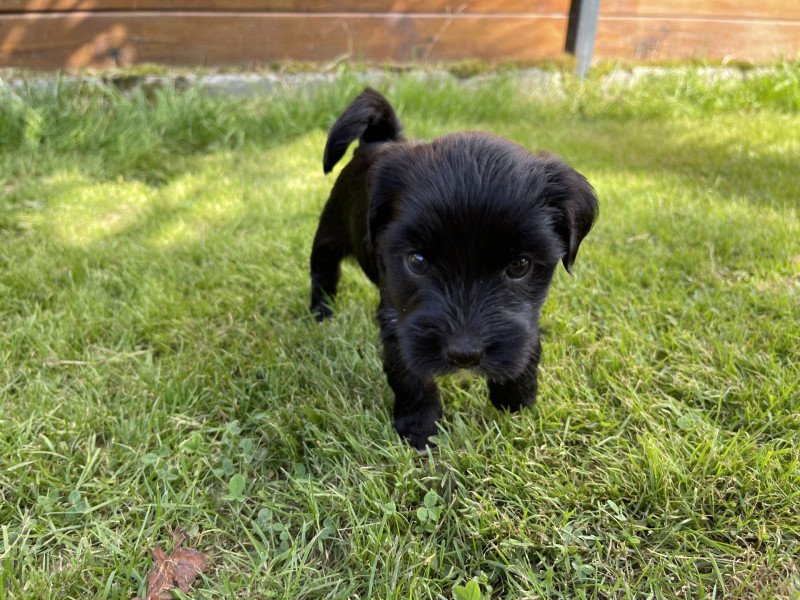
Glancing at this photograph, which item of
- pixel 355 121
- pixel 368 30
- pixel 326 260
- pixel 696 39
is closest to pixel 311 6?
pixel 368 30

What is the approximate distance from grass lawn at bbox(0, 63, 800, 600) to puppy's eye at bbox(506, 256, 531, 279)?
19.7 inches

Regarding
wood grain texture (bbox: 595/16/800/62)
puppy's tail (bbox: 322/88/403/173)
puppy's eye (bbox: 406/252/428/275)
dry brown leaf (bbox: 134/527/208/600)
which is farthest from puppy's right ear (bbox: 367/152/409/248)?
wood grain texture (bbox: 595/16/800/62)

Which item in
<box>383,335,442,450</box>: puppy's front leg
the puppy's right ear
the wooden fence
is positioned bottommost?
<box>383,335,442,450</box>: puppy's front leg

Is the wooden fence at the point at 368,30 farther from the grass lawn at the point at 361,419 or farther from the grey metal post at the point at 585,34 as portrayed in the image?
the grass lawn at the point at 361,419

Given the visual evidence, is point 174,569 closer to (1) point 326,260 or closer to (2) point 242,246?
(1) point 326,260

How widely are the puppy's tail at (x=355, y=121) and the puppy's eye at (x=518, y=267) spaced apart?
2.68 ft

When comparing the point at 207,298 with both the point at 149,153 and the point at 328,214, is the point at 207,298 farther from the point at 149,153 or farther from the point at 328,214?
the point at 149,153

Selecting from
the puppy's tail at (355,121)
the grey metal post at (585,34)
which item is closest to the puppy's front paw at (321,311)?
the puppy's tail at (355,121)

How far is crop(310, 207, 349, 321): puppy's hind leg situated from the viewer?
2439 millimetres

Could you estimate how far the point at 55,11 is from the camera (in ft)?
16.0

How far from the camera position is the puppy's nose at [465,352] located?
1452 millimetres

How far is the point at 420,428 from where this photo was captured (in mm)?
1831

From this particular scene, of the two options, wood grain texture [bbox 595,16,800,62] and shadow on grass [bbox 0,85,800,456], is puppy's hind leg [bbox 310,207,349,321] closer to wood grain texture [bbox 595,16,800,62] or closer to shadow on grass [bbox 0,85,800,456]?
shadow on grass [bbox 0,85,800,456]

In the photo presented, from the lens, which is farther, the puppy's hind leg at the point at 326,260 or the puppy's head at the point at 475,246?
the puppy's hind leg at the point at 326,260
